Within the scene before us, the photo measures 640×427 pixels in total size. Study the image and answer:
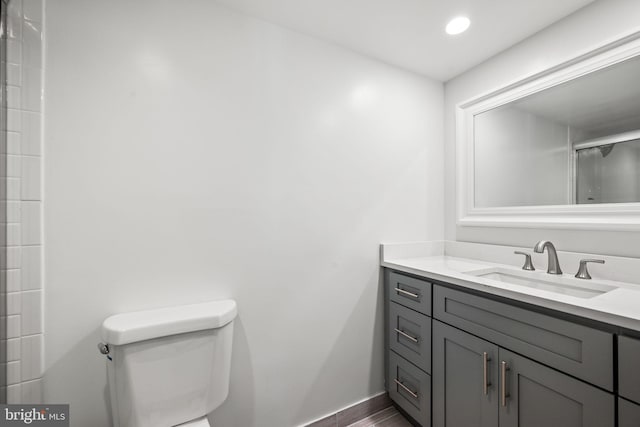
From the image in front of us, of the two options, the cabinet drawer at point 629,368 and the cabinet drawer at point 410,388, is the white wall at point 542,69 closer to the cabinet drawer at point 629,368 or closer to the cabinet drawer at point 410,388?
the cabinet drawer at point 629,368

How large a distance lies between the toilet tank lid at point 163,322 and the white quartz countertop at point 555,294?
1020 millimetres

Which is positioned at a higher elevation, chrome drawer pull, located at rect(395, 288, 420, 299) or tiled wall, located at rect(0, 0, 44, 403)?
tiled wall, located at rect(0, 0, 44, 403)

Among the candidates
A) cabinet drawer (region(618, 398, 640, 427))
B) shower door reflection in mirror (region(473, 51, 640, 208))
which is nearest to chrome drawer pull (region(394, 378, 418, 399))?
cabinet drawer (region(618, 398, 640, 427))

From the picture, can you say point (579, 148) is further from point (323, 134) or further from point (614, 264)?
point (323, 134)

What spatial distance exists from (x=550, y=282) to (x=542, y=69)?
115 cm

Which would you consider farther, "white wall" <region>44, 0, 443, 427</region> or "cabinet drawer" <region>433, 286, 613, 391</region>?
"white wall" <region>44, 0, 443, 427</region>

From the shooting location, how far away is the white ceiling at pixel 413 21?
4.18ft

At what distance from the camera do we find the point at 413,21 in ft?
4.55

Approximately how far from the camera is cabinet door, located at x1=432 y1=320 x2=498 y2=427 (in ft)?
3.62

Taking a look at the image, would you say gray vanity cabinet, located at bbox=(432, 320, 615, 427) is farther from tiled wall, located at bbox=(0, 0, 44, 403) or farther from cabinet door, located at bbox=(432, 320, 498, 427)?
tiled wall, located at bbox=(0, 0, 44, 403)

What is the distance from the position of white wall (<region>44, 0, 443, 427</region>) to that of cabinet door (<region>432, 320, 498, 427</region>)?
1.45ft

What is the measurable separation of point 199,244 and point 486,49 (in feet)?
6.59

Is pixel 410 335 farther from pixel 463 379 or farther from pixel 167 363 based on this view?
pixel 167 363

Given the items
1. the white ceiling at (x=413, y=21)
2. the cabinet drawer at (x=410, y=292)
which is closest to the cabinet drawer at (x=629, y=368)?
the cabinet drawer at (x=410, y=292)
